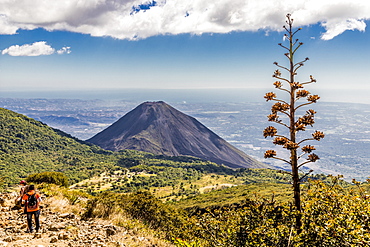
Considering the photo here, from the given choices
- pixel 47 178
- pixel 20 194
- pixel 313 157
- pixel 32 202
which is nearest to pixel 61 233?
pixel 32 202

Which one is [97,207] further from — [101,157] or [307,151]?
[101,157]

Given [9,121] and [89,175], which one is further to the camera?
[9,121]

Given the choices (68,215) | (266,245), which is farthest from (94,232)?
(266,245)

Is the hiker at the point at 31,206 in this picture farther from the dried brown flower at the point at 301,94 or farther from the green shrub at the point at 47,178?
the green shrub at the point at 47,178

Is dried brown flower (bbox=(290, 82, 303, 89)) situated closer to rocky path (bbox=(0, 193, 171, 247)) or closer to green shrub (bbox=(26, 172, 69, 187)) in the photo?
rocky path (bbox=(0, 193, 171, 247))

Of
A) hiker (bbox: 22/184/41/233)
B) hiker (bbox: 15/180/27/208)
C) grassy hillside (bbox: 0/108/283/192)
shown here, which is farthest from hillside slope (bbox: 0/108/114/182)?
hiker (bbox: 22/184/41/233)

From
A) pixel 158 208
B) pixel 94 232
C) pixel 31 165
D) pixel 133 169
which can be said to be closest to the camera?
pixel 94 232

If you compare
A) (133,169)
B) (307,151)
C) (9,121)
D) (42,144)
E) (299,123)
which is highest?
(299,123)

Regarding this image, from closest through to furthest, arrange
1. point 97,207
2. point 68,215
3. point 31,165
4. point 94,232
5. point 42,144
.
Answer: point 94,232 < point 68,215 < point 97,207 < point 31,165 < point 42,144

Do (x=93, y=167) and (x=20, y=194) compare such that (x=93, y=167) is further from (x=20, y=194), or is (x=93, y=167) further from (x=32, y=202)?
(x=32, y=202)
